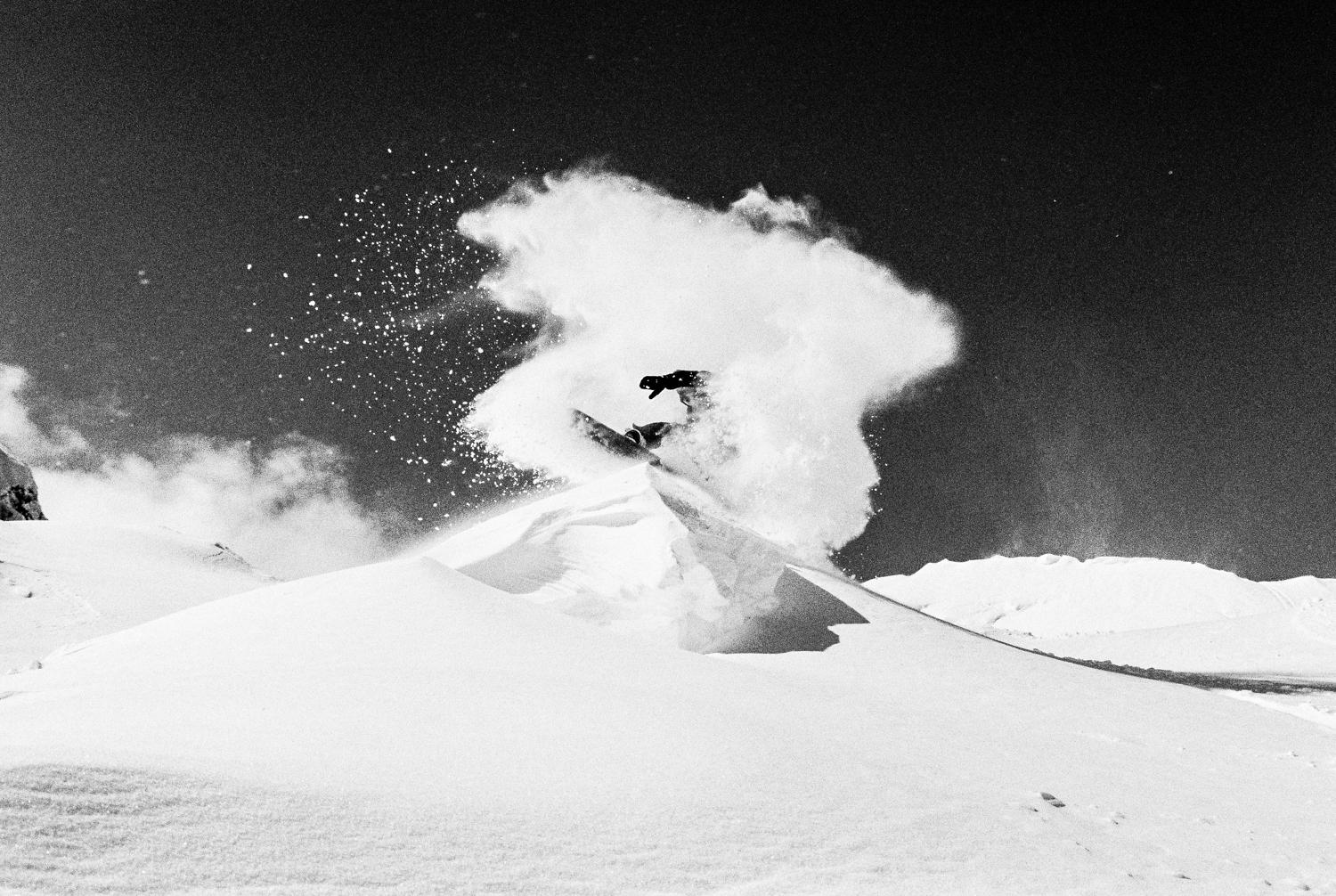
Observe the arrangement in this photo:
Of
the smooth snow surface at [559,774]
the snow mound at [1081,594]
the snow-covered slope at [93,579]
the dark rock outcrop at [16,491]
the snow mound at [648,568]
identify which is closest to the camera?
the smooth snow surface at [559,774]

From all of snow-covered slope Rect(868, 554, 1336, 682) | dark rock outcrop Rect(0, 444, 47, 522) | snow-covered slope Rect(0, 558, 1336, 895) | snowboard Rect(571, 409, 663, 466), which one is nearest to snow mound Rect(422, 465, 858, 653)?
snowboard Rect(571, 409, 663, 466)

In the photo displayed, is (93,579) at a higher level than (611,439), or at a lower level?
lower

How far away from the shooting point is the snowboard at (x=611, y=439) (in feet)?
57.8

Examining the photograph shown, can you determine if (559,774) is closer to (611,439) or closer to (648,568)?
(648,568)

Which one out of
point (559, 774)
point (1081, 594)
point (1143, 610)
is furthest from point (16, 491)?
point (1081, 594)

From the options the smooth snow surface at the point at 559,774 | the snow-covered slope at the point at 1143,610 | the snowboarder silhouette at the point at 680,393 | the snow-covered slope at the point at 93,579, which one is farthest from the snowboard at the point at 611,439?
the snow-covered slope at the point at 1143,610

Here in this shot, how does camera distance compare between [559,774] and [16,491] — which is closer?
[559,774]

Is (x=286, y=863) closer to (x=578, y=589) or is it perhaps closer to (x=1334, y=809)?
(x=1334, y=809)

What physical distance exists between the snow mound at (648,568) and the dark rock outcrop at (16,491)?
2976 centimetres

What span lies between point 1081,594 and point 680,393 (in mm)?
80759

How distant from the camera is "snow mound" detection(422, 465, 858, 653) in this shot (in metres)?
13.0

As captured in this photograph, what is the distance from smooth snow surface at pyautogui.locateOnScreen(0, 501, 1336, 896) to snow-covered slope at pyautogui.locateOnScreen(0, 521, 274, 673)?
21.6ft

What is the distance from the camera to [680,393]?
61.1 ft

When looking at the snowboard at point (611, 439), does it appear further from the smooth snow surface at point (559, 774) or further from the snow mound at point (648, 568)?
the smooth snow surface at point (559, 774)
